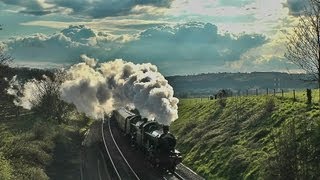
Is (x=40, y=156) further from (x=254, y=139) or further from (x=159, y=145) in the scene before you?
(x=254, y=139)

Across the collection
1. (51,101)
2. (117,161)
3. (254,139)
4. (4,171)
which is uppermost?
(4,171)

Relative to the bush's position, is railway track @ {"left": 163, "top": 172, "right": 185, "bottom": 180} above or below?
below

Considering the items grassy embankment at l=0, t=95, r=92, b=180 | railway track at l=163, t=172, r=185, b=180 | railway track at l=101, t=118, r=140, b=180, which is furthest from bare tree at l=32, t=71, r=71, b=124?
railway track at l=163, t=172, r=185, b=180

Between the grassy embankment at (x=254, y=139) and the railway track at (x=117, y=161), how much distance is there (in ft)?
19.0

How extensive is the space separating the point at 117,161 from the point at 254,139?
43.3 feet

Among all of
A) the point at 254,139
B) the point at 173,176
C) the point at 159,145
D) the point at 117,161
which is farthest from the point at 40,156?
the point at 254,139

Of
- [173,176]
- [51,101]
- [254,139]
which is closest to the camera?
[173,176]

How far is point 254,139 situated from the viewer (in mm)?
38688

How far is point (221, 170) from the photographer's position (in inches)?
1395

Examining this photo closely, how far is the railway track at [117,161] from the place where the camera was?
35.7m

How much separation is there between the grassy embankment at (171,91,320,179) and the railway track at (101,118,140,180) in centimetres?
580

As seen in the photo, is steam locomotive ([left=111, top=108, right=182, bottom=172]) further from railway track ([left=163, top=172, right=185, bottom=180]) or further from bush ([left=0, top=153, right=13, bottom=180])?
bush ([left=0, top=153, right=13, bottom=180])

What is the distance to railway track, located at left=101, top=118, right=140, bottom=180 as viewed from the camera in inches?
1404

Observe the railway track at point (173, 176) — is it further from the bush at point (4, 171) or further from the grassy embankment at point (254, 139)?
the bush at point (4, 171)
